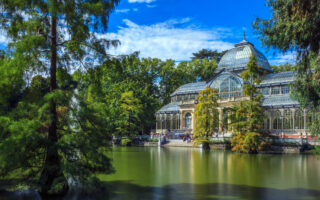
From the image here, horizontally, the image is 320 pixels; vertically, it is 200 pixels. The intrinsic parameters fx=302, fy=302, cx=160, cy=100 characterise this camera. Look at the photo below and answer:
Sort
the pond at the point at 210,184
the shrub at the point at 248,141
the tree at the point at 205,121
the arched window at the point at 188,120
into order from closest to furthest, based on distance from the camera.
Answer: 1. the pond at the point at 210,184
2. the shrub at the point at 248,141
3. the tree at the point at 205,121
4. the arched window at the point at 188,120

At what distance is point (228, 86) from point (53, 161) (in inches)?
1337

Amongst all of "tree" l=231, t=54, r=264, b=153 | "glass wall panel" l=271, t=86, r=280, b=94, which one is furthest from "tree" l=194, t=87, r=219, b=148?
"glass wall panel" l=271, t=86, r=280, b=94

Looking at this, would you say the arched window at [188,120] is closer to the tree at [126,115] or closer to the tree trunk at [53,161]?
the tree at [126,115]

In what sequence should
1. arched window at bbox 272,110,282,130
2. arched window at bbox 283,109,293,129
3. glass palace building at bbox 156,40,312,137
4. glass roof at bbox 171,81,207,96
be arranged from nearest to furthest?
glass palace building at bbox 156,40,312,137, arched window at bbox 283,109,293,129, arched window at bbox 272,110,282,130, glass roof at bbox 171,81,207,96

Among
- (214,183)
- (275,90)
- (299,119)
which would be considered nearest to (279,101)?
(275,90)

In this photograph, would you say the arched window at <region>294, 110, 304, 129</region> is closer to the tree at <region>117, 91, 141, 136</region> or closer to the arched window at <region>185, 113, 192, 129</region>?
the arched window at <region>185, 113, 192, 129</region>

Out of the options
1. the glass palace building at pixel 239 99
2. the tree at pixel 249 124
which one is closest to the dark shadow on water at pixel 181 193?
the tree at pixel 249 124

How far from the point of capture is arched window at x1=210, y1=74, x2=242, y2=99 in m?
39.6

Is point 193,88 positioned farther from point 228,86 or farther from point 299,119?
point 299,119

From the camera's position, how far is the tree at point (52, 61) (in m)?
8.51

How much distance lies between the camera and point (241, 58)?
4322 centimetres

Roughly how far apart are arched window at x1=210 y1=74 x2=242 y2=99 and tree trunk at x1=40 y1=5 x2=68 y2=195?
32.4m

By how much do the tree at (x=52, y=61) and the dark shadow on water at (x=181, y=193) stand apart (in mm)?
767

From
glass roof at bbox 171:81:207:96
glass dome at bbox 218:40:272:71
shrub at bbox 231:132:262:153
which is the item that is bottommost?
shrub at bbox 231:132:262:153
